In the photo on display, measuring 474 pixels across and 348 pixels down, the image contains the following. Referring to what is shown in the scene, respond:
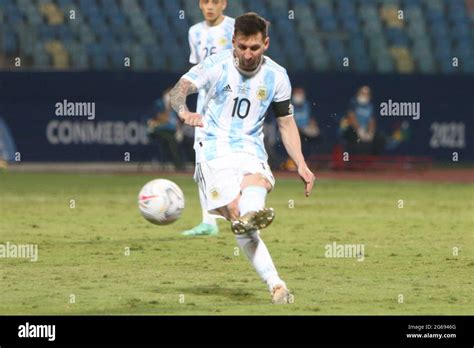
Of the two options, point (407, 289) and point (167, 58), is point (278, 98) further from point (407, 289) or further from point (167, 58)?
point (167, 58)

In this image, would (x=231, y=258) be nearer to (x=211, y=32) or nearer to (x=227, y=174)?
(x=211, y=32)

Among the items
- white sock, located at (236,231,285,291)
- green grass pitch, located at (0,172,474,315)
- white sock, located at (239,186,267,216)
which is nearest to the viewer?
white sock, located at (239,186,267,216)

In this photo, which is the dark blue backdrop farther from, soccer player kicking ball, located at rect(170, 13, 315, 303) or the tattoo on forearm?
the tattoo on forearm

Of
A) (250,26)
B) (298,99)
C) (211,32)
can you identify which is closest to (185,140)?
(298,99)

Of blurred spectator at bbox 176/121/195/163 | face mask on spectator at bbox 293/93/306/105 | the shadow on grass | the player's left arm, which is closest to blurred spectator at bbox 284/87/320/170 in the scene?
face mask on spectator at bbox 293/93/306/105

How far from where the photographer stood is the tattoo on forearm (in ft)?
31.0

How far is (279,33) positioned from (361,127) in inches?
158

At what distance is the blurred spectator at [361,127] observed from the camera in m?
25.6

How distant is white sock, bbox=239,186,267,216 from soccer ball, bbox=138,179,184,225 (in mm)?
1277

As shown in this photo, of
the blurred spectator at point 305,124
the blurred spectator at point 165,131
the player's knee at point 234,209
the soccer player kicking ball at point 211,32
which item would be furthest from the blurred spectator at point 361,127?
the player's knee at point 234,209

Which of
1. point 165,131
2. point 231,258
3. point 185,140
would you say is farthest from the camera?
point 185,140

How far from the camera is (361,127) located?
25.7 m

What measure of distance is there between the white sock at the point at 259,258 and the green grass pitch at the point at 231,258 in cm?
22

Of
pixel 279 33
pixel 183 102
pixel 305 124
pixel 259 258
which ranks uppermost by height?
pixel 279 33
